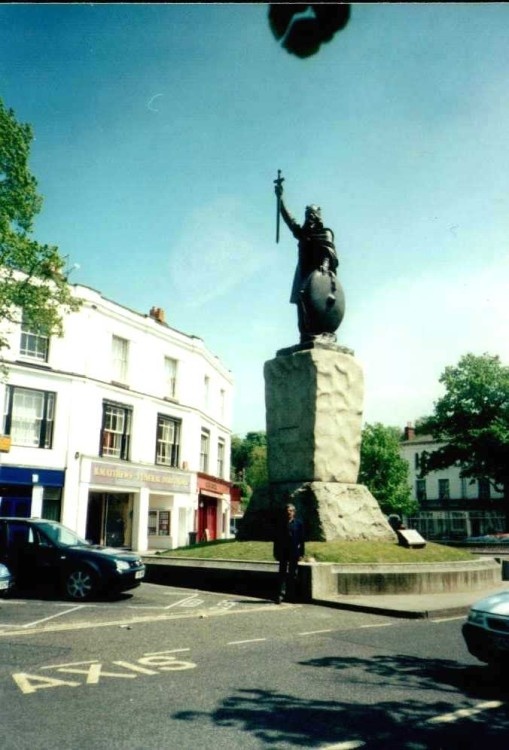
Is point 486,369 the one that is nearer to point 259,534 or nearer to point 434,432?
→ point 434,432

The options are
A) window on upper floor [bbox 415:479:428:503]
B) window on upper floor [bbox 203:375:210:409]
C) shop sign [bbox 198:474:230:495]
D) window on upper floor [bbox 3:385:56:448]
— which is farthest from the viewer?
window on upper floor [bbox 415:479:428:503]

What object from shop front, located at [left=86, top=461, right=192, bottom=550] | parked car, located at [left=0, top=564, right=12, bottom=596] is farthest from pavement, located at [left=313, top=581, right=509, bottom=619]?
A: shop front, located at [left=86, top=461, right=192, bottom=550]

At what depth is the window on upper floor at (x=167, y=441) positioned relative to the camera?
101 ft

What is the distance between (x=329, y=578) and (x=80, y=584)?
478cm

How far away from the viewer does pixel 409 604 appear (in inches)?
428

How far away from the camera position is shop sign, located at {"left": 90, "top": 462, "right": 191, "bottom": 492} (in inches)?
1046

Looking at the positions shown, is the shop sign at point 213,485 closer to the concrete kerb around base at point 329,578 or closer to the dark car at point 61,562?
the concrete kerb around base at point 329,578

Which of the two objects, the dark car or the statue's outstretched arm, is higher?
→ the statue's outstretched arm

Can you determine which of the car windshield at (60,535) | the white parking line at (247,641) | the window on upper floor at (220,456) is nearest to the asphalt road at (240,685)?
the white parking line at (247,641)

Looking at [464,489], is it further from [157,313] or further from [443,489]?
[157,313]

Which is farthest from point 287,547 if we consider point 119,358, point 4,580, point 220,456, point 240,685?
point 220,456

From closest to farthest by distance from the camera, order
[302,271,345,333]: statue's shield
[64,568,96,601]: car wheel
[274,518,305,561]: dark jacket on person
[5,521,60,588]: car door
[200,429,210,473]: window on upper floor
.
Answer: [274,518,305,561]: dark jacket on person, [64,568,96,601]: car wheel, [5,521,60,588]: car door, [302,271,345,333]: statue's shield, [200,429,210,473]: window on upper floor

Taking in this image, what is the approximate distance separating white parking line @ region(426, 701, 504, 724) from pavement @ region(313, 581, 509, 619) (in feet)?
15.9

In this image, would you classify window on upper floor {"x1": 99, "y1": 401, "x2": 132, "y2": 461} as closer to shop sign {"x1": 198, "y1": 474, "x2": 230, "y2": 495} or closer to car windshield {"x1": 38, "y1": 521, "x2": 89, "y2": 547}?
shop sign {"x1": 198, "y1": 474, "x2": 230, "y2": 495}
